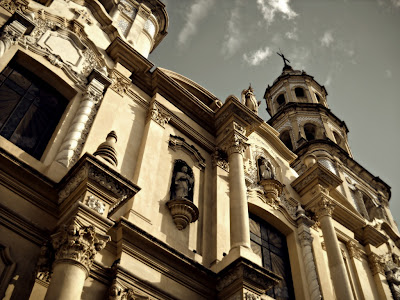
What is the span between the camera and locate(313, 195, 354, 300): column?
1259 centimetres

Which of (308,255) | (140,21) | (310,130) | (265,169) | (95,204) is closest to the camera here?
(95,204)

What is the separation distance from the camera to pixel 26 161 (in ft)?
29.1

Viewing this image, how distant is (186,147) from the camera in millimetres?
12922

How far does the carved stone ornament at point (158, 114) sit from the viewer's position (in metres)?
12.6

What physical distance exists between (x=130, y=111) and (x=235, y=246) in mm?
4696

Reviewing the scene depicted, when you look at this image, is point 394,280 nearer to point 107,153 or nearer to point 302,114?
point 107,153

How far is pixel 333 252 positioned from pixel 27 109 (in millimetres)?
9580

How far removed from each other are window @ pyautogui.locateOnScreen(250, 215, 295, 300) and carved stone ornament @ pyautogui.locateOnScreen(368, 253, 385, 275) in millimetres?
4281

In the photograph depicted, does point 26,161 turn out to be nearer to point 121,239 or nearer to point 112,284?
point 121,239

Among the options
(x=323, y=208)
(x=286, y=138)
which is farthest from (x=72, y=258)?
(x=286, y=138)

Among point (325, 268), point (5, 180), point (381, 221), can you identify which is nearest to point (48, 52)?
point (5, 180)

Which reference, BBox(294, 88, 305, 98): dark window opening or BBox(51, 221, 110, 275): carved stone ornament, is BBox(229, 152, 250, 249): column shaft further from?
BBox(294, 88, 305, 98): dark window opening

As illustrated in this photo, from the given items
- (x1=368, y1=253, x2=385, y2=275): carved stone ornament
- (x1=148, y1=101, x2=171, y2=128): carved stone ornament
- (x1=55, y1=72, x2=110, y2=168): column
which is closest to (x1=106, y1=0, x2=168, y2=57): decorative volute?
(x1=148, y1=101, x2=171, y2=128): carved stone ornament

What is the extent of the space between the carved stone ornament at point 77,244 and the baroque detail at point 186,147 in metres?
5.47
